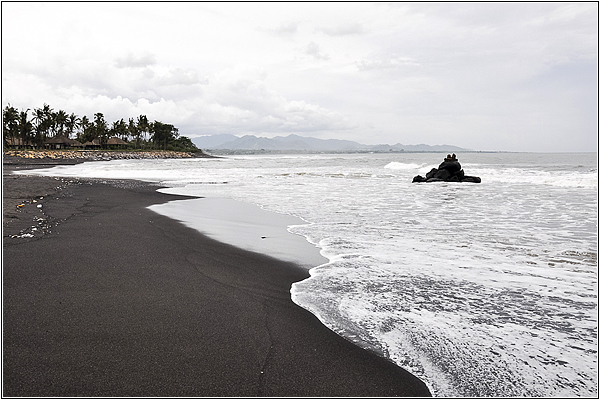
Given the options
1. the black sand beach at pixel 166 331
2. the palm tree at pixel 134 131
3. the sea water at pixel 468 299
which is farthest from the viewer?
the palm tree at pixel 134 131

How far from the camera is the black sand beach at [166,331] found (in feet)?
8.32

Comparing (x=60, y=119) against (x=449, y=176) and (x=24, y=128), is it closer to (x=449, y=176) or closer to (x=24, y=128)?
(x=24, y=128)

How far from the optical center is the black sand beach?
8.32 feet

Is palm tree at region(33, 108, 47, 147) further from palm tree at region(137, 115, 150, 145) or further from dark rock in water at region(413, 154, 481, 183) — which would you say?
dark rock in water at region(413, 154, 481, 183)

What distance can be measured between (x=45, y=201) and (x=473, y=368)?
39.6ft

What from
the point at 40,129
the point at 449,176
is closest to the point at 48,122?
the point at 40,129

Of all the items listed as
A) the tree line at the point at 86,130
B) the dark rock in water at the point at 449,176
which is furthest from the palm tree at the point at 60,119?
the dark rock in water at the point at 449,176

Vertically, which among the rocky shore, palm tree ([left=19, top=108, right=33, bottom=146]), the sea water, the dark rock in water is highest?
palm tree ([left=19, top=108, right=33, bottom=146])

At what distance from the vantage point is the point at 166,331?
3.19 meters

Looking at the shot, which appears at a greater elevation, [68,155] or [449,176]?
[68,155]

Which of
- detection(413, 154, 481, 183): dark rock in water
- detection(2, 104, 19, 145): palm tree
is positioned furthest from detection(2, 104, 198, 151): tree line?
detection(413, 154, 481, 183): dark rock in water

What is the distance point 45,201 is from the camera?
1116cm

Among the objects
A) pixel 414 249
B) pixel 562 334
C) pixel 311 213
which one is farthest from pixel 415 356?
pixel 311 213

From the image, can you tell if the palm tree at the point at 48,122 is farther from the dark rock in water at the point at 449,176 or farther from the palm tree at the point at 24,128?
the dark rock in water at the point at 449,176
